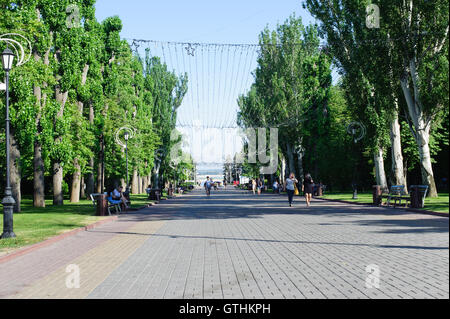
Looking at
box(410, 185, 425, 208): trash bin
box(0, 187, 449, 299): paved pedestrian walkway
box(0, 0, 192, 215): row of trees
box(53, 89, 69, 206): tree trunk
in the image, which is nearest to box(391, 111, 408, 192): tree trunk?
box(410, 185, 425, 208): trash bin

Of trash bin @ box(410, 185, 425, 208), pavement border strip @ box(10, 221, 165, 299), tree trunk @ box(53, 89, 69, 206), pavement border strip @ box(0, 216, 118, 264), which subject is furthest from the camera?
tree trunk @ box(53, 89, 69, 206)

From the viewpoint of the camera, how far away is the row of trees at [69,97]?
26.0 metres

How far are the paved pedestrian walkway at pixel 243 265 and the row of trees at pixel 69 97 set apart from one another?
13944mm

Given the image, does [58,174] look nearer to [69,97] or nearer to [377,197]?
[69,97]

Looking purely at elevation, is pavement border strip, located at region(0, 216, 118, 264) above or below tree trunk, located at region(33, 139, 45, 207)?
below

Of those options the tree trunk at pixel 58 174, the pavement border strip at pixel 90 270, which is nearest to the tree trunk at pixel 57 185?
the tree trunk at pixel 58 174

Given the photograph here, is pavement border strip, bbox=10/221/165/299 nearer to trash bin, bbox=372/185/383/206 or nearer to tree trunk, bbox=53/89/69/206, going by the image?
trash bin, bbox=372/185/383/206

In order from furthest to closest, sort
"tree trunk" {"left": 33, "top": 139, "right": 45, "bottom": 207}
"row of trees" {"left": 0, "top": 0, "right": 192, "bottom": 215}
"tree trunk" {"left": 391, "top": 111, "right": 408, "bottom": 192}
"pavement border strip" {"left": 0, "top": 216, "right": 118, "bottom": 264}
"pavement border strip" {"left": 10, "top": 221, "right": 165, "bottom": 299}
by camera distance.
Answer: "tree trunk" {"left": 391, "top": 111, "right": 408, "bottom": 192} → "tree trunk" {"left": 33, "top": 139, "right": 45, "bottom": 207} → "row of trees" {"left": 0, "top": 0, "right": 192, "bottom": 215} → "pavement border strip" {"left": 0, "top": 216, "right": 118, "bottom": 264} → "pavement border strip" {"left": 10, "top": 221, "right": 165, "bottom": 299}

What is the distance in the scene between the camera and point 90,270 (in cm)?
841

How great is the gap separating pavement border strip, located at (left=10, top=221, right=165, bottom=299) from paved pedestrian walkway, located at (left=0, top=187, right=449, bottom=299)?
14mm

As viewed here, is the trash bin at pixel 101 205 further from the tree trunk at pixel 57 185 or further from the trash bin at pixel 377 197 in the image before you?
the trash bin at pixel 377 197

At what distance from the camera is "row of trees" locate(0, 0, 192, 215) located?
25953 millimetres

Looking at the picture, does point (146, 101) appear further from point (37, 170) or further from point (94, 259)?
point (94, 259)
